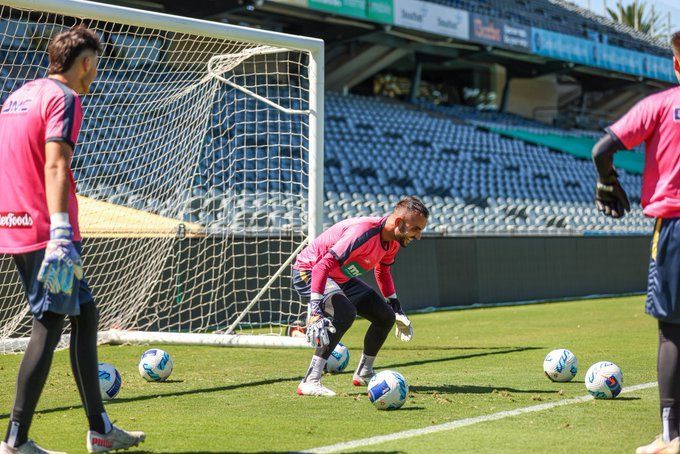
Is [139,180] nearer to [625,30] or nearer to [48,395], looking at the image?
[48,395]

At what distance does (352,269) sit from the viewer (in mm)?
7438

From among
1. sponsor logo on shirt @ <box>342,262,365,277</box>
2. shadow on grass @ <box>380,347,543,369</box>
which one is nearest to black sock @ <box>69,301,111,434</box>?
sponsor logo on shirt @ <box>342,262,365,277</box>

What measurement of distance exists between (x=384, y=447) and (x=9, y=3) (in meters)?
5.25

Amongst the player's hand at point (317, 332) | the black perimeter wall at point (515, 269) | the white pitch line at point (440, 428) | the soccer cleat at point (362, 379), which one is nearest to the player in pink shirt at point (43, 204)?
the white pitch line at point (440, 428)

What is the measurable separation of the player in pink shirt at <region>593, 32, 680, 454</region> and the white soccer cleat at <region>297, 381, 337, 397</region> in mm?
2869

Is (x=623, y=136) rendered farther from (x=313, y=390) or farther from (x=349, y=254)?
(x=313, y=390)

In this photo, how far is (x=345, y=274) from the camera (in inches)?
297

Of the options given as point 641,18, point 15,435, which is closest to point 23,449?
point 15,435

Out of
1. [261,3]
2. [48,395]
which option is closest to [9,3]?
[48,395]

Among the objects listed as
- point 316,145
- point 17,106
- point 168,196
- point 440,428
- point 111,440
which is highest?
point 17,106

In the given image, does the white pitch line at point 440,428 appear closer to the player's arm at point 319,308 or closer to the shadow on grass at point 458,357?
the player's arm at point 319,308

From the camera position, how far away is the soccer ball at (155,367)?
812 cm

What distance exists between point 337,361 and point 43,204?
4527 millimetres

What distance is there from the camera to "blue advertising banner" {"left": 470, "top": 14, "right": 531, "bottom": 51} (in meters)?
34.8
